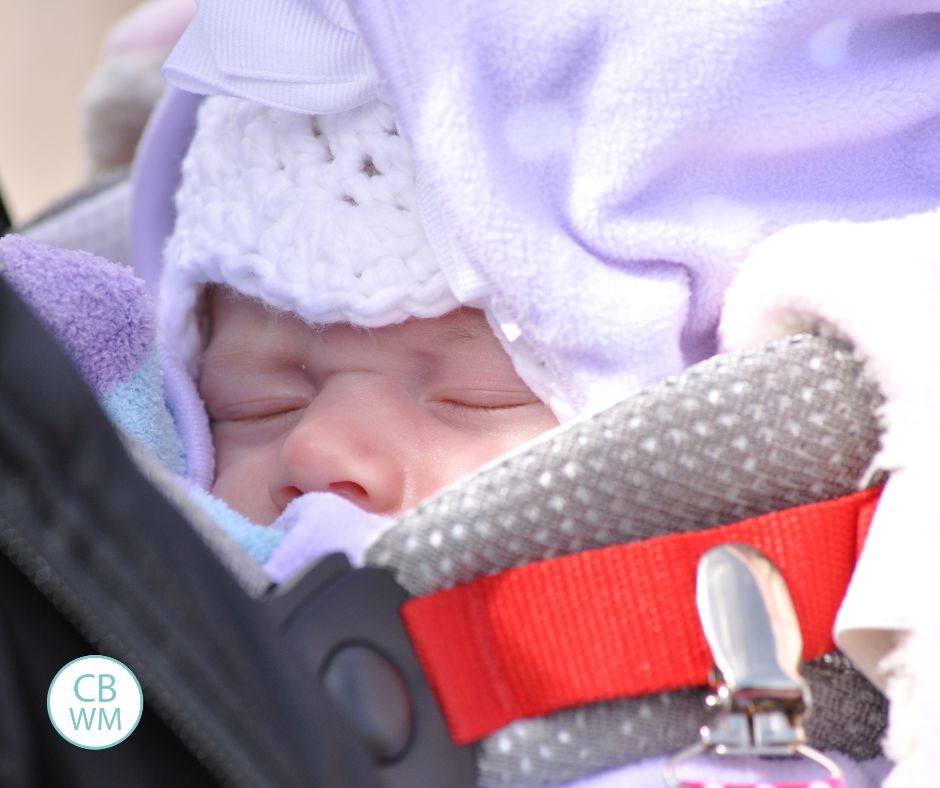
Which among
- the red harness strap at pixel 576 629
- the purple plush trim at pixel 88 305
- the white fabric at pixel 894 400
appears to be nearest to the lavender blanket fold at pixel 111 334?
the purple plush trim at pixel 88 305

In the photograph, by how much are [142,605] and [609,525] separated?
0.20 meters

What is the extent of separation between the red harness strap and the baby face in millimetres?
140

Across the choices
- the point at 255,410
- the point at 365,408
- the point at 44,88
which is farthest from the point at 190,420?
the point at 44,88

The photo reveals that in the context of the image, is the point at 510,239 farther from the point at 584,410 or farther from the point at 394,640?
the point at 394,640

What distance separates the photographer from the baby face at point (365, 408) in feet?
1.93

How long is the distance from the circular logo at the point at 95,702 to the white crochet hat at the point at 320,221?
0.95ft

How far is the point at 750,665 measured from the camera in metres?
0.44

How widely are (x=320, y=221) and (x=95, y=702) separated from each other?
13.2 inches

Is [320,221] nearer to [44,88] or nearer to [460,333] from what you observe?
[460,333]

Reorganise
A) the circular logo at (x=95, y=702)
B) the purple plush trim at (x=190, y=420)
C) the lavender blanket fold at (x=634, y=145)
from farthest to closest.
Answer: the purple plush trim at (x=190, y=420) < the lavender blanket fold at (x=634, y=145) < the circular logo at (x=95, y=702)

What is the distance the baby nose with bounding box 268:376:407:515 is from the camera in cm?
58

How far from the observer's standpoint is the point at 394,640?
44cm

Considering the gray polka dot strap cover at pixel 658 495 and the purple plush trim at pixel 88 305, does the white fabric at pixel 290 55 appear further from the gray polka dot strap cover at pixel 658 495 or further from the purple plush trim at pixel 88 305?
the gray polka dot strap cover at pixel 658 495

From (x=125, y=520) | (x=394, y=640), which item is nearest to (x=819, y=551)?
Answer: (x=394, y=640)
